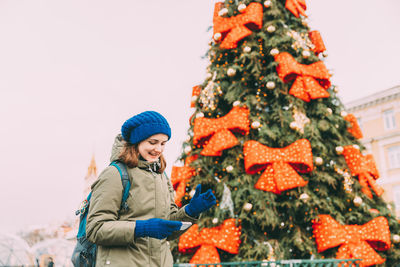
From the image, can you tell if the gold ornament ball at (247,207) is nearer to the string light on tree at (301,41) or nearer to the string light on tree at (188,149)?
the string light on tree at (188,149)

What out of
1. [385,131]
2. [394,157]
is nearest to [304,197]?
[394,157]

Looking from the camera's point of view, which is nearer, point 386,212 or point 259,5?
point 386,212

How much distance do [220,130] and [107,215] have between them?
3524 millimetres

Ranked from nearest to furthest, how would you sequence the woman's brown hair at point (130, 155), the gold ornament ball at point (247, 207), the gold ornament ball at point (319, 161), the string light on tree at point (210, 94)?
1. the woman's brown hair at point (130, 155)
2. the gold ornament ball at point (247, 207)
3. the gold ornament ball at point (319, 161)
4. the string light on tree at point (210, 94)

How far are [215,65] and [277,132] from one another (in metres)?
1.77

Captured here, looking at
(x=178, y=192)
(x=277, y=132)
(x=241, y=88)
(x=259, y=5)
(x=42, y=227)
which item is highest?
(x=259, y=5)

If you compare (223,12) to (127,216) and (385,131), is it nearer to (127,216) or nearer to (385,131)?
(127,216)

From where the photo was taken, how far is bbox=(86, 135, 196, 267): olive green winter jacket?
1444 mm

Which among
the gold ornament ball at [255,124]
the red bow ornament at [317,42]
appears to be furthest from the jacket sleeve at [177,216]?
the red bow ornament at [317,42]

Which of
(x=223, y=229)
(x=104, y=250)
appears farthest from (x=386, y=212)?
(x=104, y=250)

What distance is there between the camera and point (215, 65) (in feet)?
18.9

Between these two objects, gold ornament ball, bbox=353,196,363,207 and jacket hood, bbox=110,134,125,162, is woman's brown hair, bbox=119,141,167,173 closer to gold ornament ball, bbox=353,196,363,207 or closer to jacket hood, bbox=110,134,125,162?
jacket hood, bbox=110,134,125,162

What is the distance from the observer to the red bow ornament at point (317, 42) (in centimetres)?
575

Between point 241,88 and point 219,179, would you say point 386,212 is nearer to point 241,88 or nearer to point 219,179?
point 219,179
